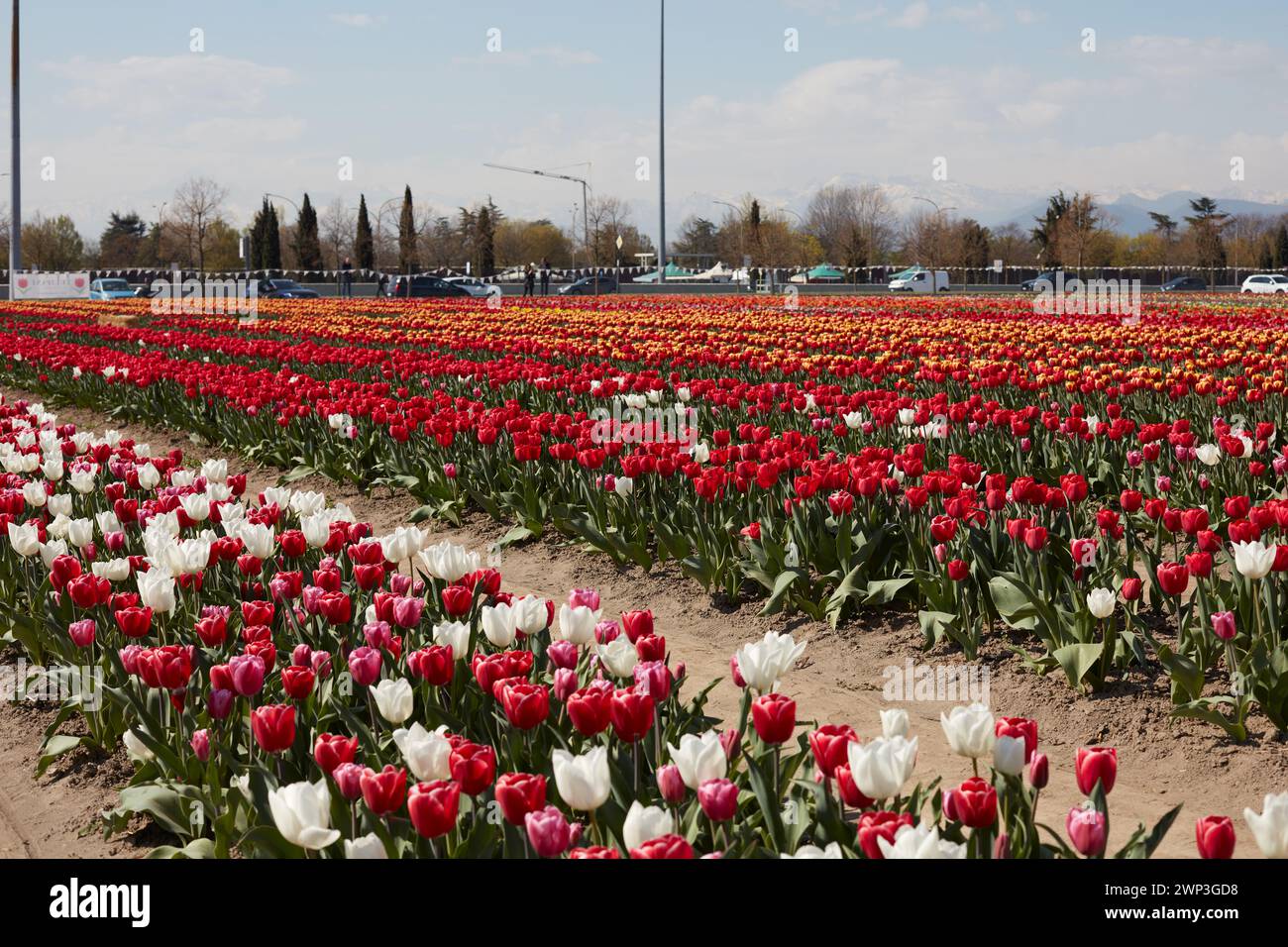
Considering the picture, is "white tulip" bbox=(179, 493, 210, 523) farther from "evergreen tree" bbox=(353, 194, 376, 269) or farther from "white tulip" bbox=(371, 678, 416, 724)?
"evergreen tree" bbox=(353, 194, 376, 269)

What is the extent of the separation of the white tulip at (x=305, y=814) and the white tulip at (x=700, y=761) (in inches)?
27.6

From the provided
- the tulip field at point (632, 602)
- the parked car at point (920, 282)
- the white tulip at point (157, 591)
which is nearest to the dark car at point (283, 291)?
the parked car at point (920, 282)

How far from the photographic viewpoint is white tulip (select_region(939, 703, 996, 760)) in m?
2.72

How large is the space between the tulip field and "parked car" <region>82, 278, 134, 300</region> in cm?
3935

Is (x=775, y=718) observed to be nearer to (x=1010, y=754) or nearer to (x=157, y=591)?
(x=1010, y=754)

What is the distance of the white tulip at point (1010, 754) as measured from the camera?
8.59 ft

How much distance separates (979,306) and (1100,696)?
24.9 metres

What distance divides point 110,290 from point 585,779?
51.7 meters

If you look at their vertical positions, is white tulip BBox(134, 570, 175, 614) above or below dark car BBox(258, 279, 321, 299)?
below

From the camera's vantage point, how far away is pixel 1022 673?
4.91 m

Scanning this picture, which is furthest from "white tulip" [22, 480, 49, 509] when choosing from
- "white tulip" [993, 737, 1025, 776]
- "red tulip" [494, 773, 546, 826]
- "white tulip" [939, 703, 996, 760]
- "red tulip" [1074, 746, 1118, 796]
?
"red tulip" [1074, 746, 1118, 796]

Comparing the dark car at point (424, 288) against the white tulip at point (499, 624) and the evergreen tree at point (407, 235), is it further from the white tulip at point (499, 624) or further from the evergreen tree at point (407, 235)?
the white tulip at point (499, 624)

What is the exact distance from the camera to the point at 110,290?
49.4 meters
